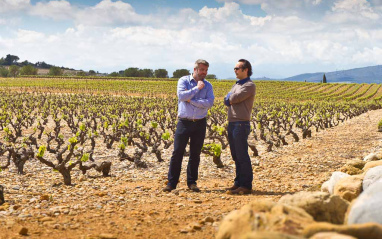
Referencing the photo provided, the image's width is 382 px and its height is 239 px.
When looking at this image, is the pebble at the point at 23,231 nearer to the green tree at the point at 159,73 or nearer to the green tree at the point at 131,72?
the green tree at the point at 131,72

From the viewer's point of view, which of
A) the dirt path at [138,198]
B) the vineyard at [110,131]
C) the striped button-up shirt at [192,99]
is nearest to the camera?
the dirt path at [138,198]

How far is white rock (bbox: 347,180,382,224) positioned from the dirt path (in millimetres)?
1808

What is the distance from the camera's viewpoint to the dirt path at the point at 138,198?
452 cm

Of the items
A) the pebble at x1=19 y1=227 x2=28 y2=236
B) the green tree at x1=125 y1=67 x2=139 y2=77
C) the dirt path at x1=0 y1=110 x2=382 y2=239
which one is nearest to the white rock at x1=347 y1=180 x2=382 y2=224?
the dirt path at x1=0 y1=110 x2=382 y2=239

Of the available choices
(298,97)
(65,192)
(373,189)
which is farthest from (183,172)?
(298,97)

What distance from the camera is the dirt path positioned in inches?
178

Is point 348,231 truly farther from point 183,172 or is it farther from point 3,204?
point 183,172

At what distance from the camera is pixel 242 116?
20.5 feet

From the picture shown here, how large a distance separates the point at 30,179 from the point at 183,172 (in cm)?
379

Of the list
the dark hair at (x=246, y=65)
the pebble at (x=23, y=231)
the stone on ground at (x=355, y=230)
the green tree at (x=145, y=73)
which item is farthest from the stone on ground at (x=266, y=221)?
the green tree at (x=145, y=73)

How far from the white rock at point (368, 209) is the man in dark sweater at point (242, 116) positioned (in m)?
3.20

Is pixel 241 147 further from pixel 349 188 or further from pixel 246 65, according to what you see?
pixel 349 188

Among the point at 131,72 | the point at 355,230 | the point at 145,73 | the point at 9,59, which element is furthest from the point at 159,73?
the point at 355,230

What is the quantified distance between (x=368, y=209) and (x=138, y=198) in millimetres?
4108
